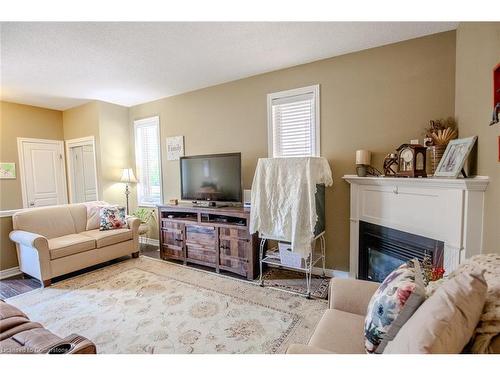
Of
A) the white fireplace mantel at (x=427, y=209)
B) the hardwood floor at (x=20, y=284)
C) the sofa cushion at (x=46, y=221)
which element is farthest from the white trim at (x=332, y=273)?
the sofa cushion at (x=46, y=221)

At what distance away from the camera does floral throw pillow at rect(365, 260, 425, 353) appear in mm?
946

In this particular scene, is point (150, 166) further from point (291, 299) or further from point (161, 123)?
point (291, 299)

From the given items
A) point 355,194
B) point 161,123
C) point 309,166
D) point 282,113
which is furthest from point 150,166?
point 355,194

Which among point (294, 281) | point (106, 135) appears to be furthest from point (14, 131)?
point (294, 281)

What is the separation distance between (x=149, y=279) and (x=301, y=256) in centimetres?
190

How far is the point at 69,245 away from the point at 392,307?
3507 millimetres

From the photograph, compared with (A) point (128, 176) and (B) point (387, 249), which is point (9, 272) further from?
(B) point (387, 249)

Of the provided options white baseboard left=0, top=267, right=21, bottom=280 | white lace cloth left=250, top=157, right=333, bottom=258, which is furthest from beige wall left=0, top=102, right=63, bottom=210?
white lace cloth left=250, top=157, right=333, bottom=258

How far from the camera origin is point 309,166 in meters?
2.42

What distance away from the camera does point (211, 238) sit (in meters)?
3.22

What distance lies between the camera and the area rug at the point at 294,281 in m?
2.65

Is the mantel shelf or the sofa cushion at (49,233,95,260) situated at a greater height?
the mantel shelf

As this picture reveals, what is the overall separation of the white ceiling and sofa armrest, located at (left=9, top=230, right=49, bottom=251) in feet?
6.62

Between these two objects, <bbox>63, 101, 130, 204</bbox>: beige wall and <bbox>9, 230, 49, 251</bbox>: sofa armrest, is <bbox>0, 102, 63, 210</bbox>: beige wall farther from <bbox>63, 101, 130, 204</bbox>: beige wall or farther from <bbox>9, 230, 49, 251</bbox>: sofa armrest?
<bbox>9, 230, 49, 251</bbox>: sofa armrest
